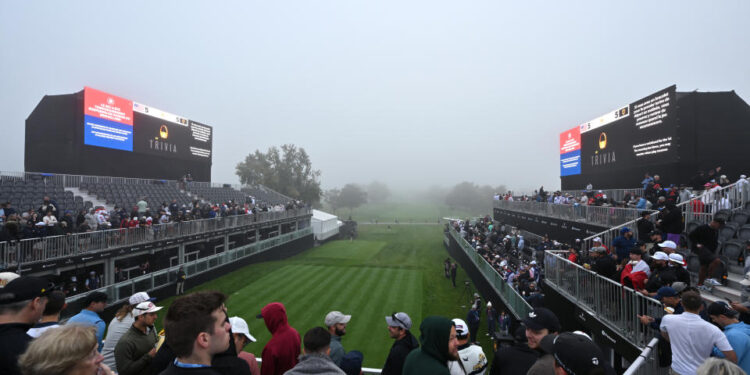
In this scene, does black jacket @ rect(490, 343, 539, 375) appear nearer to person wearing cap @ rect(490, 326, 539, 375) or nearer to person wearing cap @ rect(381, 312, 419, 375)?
person wearing cap @ rect(490, 326, 539, 375)

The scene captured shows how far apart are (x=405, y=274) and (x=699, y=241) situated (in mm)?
18256

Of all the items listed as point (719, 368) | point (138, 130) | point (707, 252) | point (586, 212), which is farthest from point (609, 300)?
point (138, 130)

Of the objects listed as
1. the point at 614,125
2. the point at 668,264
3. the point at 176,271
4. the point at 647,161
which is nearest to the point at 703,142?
the point at 647,161

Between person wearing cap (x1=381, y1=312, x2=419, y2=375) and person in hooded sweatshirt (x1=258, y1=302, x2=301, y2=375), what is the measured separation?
3.57 ft

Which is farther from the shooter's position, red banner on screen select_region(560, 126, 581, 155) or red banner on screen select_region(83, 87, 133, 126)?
red banner on screen select_region(560, 126, 581, 155)

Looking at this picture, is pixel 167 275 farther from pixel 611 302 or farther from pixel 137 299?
pixel 611 302

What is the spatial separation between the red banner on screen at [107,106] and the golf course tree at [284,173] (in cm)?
3773

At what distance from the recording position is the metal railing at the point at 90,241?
37.9 feet

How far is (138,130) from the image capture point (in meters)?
26.7

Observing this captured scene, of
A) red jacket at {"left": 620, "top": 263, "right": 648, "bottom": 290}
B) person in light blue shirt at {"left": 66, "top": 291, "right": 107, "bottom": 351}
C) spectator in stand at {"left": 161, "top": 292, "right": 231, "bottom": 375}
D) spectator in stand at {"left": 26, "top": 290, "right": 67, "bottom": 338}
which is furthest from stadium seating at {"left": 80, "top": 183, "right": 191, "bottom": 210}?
red jacket at {"left": 620, "top": 263, "right": 648, "bottom": 290}

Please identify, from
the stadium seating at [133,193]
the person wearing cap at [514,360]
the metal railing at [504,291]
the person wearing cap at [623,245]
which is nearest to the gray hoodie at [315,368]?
the person wearing cap at [514,360]

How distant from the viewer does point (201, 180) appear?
34594 millimetres

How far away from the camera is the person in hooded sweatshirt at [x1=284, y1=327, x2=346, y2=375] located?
2893 mm

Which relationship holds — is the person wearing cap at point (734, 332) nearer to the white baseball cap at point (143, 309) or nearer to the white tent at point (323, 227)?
the white baseball cap at point (143, 309)
